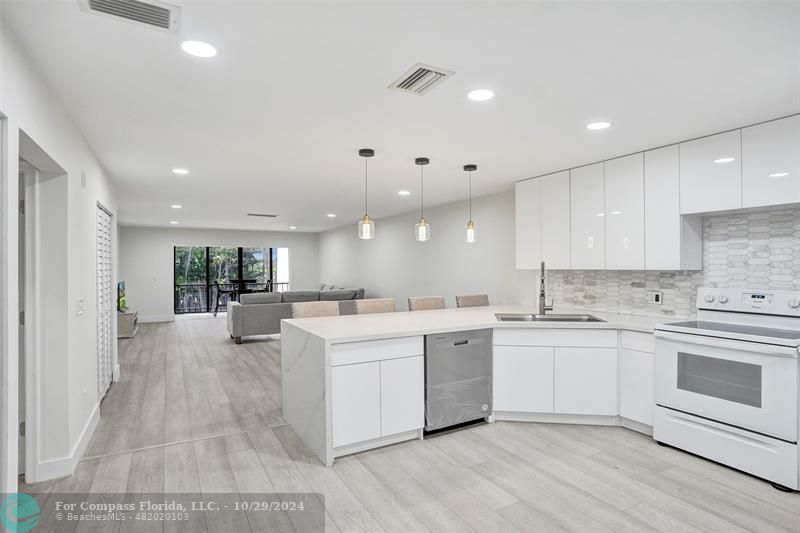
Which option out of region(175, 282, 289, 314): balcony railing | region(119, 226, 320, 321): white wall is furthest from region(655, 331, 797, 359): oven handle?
region(175, 282, 289, 314): balcony railing

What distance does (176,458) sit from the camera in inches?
115

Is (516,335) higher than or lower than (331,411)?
higher

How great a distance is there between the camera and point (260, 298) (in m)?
7.32

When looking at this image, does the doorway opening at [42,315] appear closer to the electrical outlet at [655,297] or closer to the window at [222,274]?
the electrical outlet at [655,297]

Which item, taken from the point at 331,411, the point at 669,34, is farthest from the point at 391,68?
the point at 331,411

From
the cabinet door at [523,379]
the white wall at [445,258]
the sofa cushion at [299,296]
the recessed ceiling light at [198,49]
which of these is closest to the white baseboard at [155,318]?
the white wall at [445,258]

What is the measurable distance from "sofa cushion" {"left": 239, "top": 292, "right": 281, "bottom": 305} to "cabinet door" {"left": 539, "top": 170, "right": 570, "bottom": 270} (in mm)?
4756

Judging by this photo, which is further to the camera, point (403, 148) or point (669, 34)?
point (403, 148)

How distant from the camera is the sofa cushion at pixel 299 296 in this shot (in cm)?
754

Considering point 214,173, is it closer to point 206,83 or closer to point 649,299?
point 206,83

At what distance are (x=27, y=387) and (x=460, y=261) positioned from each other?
16.6ft

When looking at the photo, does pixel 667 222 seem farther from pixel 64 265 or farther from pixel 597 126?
pixel 64 265

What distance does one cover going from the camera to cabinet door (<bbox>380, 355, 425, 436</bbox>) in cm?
303

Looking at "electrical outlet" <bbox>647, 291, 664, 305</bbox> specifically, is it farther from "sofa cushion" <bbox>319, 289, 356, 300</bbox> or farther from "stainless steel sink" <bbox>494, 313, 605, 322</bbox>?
"sofa cushion" <bbox>319, 289, 356, 300</bbox>
